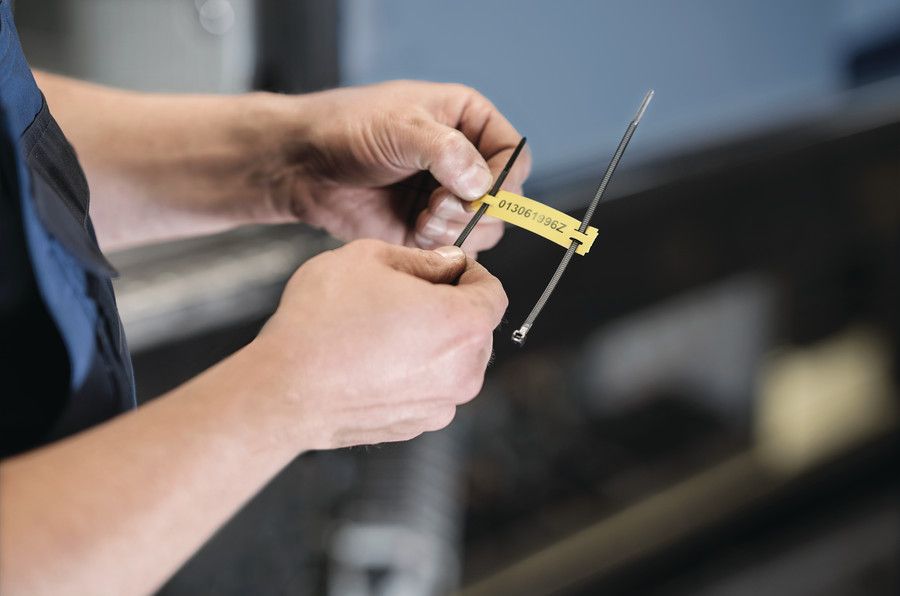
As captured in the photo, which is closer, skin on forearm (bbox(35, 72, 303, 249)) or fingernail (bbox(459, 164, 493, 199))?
fingernail (bbox(459, 164, 493, 199))

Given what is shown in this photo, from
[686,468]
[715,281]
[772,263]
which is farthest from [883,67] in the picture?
[686,468]

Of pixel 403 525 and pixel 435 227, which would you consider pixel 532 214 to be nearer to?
pixel 435 227

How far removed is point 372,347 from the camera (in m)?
0.34

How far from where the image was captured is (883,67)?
1.71 m

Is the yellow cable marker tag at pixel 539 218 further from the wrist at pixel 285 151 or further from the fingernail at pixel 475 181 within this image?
the wrist at pixel 285 151

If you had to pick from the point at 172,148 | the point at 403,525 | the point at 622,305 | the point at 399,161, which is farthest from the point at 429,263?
the point at 622,305

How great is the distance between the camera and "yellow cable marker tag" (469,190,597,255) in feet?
1.44

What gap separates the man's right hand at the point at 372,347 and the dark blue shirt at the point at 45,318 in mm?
74

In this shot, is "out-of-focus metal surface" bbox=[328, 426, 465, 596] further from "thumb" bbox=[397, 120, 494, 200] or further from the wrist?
"thumb" bbox=[397, 120, 494, 200]

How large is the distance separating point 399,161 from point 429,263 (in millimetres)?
128

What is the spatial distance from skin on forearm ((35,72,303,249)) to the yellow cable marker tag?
0.17 m

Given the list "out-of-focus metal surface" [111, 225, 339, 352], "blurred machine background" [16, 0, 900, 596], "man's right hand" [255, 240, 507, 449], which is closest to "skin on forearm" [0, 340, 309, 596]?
"man's right hand" [255, 240, 507, 449]

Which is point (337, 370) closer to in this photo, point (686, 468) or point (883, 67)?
point (686, 468)

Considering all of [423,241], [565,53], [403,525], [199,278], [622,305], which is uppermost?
[565,53]
